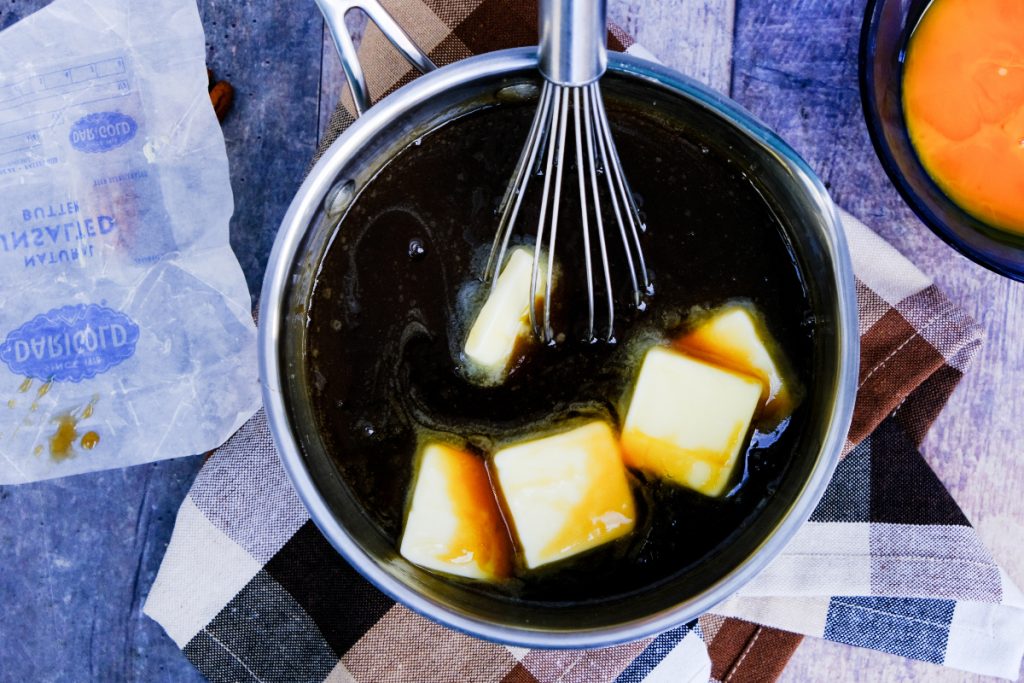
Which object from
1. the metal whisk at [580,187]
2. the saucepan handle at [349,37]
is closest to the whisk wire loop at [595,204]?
the metal whisk at [580,187]

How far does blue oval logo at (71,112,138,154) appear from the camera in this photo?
0.72 meters

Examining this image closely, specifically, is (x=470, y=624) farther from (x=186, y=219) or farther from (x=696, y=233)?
(x=186, y=219)

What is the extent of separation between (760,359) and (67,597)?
63 cm

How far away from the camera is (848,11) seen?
0.69 m

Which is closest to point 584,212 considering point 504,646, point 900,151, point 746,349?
point 746,349

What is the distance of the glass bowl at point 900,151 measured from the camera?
0.61 m

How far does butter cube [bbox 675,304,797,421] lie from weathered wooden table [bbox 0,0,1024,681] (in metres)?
0.20

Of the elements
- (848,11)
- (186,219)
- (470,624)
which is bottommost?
(470,624)

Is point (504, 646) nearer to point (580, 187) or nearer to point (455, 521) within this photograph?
point (455, 521)

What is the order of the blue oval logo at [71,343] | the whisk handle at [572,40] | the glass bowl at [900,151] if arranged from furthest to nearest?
the blue oval logo at [71,343] < the glass bowl at [900,151] < the whisk handle at [572,40]

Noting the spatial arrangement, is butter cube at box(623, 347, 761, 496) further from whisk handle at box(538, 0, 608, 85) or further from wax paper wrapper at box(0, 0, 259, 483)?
wax paper wrapper at box(0, 0, 259, 483)

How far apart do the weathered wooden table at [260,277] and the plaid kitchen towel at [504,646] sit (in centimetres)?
4

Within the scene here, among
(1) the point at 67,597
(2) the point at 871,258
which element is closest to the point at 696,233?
(2) the point at 871,258

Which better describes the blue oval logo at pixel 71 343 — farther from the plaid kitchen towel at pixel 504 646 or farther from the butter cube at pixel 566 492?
the butter cube at pixel 566 492
